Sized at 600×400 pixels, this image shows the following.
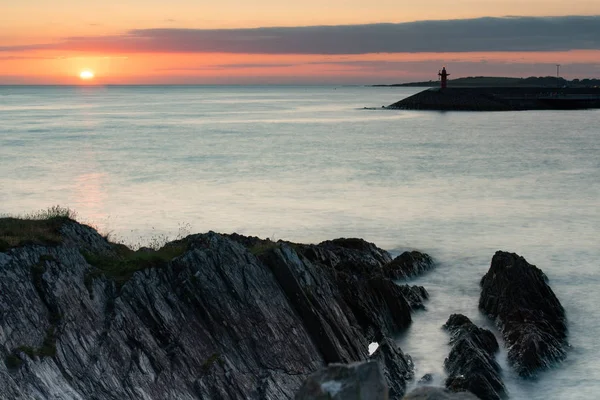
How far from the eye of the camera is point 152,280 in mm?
22125

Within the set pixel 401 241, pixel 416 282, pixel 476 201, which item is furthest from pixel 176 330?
pixel 476 201

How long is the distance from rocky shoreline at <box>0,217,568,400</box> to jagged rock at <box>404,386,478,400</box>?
7.42 metres

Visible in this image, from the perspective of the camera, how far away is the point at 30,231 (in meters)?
22.6

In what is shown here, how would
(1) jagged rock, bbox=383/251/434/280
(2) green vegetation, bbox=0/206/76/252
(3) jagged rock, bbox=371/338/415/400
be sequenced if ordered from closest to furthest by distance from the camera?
(2) green vegetation, bbox=0/206/76/252 < (3) jagged rock, bbox=371/338/415/400 < (1) jagged rock, bbox=383/251/434/280

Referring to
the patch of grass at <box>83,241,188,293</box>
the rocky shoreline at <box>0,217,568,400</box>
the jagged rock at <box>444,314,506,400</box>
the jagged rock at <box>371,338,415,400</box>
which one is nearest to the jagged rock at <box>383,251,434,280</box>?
the jagged rock at <box>444,314,506,400</box>

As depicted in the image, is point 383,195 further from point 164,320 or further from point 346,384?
point 346,384

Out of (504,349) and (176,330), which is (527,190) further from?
(176,330)

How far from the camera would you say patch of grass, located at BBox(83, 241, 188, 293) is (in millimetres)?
21828

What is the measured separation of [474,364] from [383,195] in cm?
4047

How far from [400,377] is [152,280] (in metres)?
8.39

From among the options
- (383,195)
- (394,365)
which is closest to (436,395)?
(394,365)

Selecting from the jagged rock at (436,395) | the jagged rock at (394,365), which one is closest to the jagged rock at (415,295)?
the jagged rock at (394,365)

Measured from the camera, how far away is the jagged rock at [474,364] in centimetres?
2464

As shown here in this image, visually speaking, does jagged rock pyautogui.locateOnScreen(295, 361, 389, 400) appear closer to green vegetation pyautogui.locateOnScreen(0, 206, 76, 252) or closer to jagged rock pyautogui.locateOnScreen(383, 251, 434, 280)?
green vegetation pyautogui.locateOnScreen(0, 206, 76, 252)
